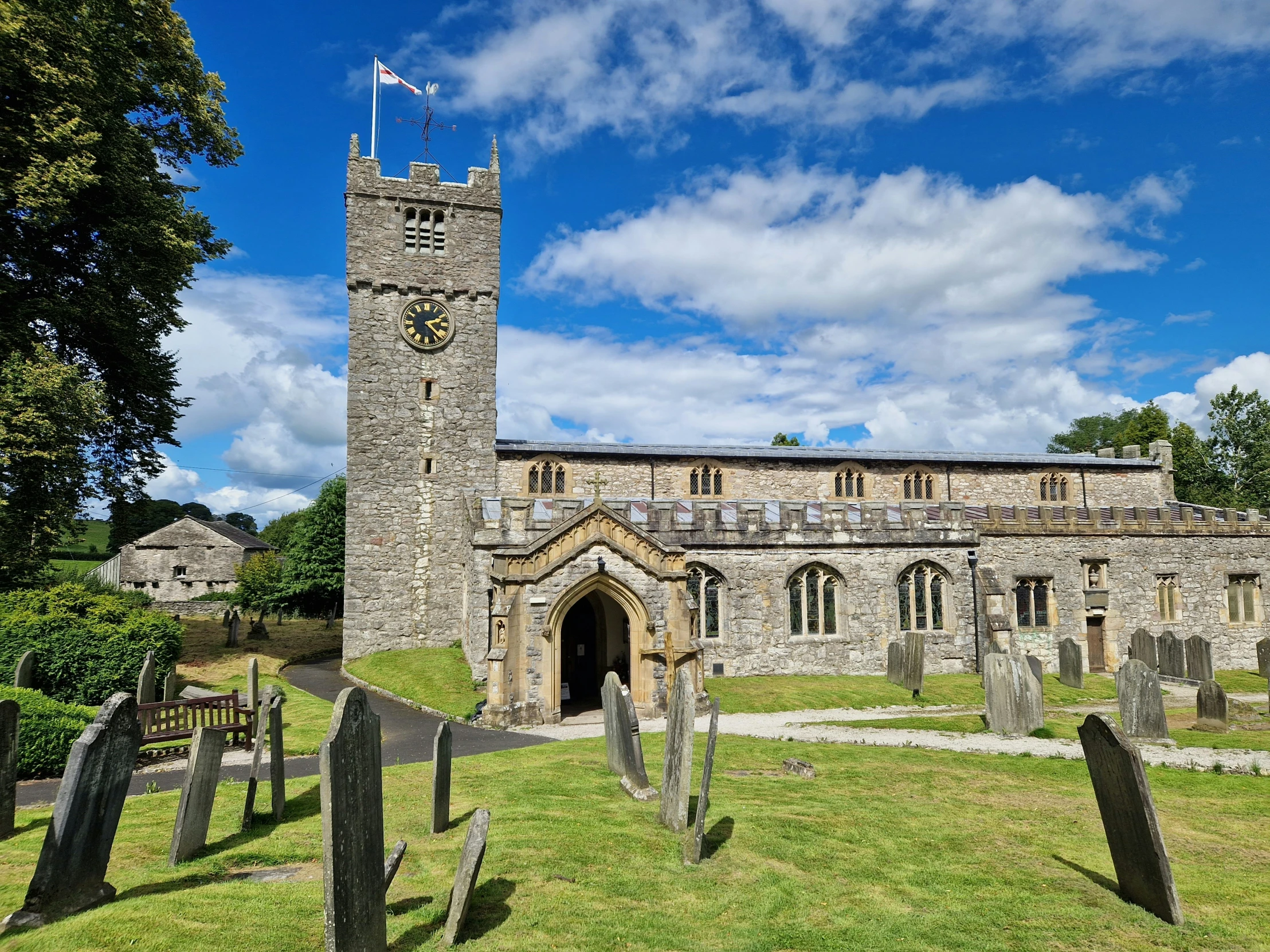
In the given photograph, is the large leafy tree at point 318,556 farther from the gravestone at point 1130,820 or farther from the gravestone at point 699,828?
the gravestone at point 1130,820

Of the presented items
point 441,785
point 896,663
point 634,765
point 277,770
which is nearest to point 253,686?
point 277,770

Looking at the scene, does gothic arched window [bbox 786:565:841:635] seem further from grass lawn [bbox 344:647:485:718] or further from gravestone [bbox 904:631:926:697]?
grass lawn [bbox 344:647:485:718]

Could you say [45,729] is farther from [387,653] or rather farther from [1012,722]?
[1012,722]

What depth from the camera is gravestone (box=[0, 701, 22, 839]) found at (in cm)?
884

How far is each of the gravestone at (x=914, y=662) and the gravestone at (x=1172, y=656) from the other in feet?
30.9

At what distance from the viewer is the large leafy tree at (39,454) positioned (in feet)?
54.2

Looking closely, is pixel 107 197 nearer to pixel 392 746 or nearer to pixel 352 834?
pixel 392 746

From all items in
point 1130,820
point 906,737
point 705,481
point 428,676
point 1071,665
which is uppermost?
point 705,481

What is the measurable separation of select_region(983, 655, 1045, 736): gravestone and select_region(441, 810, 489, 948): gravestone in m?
14.4

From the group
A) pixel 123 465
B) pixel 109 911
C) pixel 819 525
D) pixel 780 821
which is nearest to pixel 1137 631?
pixel 819 525

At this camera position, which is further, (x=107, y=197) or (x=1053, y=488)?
(x=1053, y=488)

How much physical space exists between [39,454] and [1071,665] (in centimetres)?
3110

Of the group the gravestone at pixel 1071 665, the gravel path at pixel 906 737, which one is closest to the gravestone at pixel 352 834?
the gravel path at pixel 906 737

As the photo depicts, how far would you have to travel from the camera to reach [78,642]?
16.6 meters
